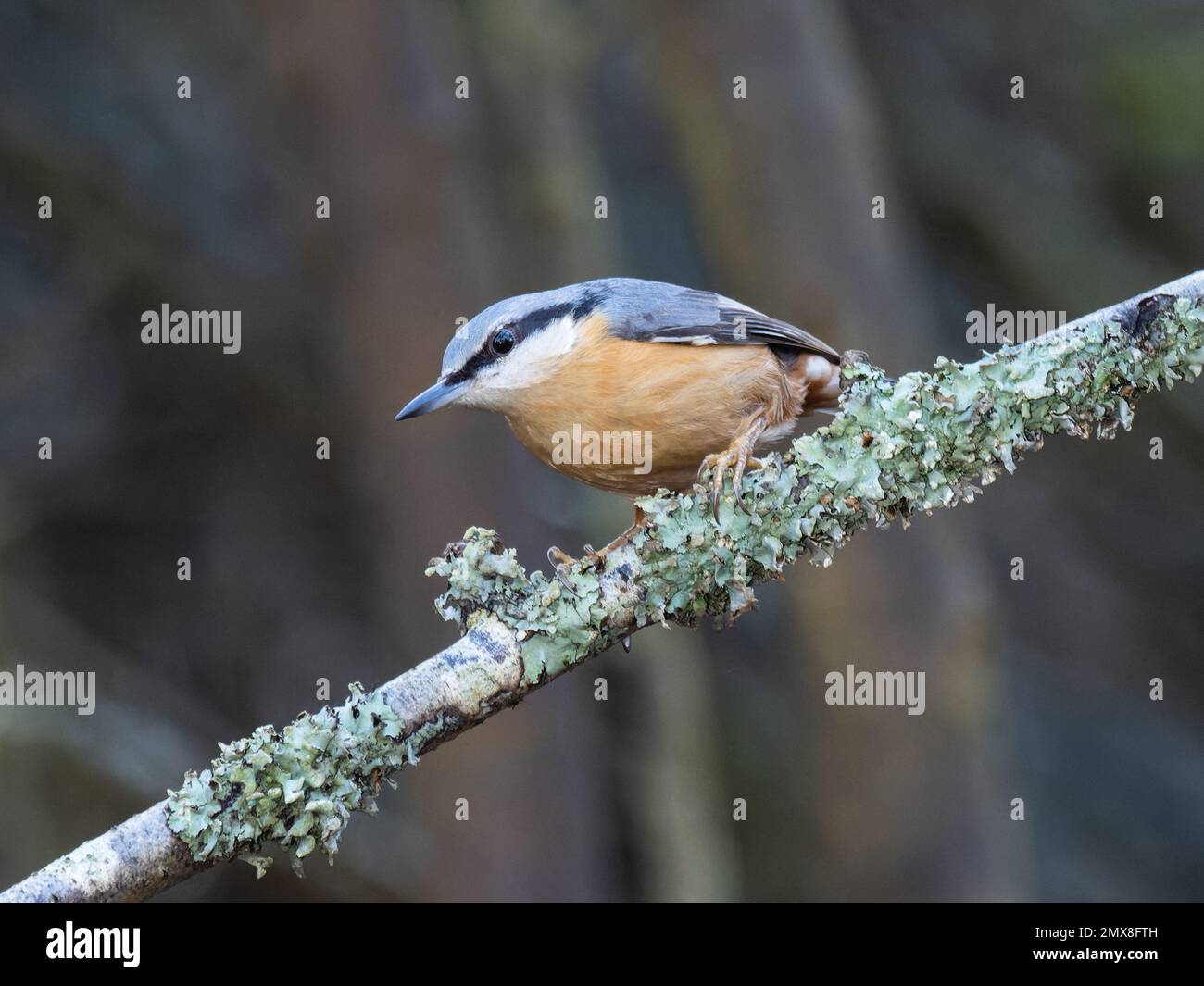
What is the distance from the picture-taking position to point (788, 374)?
12.9 ft

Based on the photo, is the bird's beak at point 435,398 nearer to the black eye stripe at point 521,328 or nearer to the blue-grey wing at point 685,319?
the black eye stripe at point 521,328

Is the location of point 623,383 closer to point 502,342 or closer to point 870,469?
point 502,342

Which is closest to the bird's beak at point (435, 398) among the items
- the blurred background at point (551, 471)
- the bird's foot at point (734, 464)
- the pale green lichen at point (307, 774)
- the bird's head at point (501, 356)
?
the bird's head at point (501, 356)

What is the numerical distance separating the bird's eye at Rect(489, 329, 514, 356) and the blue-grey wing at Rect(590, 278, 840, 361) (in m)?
0.28

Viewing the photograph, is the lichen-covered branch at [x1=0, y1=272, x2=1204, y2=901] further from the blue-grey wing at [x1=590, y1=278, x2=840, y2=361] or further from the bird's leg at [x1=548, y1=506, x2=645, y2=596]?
the blue-grey wing at [x1=590, y1=278, x2=840, y2=361]

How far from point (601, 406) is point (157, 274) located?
3.94 meters

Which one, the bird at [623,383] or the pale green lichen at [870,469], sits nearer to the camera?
the pale green lichen at [870,469]

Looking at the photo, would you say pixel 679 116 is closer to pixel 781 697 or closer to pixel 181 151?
pixel 181 151

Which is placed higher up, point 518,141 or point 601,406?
point 518,141

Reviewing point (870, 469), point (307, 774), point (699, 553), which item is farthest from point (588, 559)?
point (307, 774)

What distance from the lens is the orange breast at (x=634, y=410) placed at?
136 inches

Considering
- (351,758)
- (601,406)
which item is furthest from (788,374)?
(351,758)

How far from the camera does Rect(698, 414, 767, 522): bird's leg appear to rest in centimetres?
279

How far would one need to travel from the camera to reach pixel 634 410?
3471 millimetres
